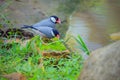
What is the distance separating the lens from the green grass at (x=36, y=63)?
4.84 metres

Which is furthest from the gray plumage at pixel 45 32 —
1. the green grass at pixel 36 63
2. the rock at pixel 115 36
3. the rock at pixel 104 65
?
the rock at pixel 104 65

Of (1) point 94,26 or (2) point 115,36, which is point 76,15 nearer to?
(1) point 94,26

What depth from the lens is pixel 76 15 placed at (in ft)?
26.9

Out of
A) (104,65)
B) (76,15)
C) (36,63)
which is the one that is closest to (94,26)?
(76,15)

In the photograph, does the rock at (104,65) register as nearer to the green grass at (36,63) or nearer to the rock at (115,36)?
the green grass at (36,63)

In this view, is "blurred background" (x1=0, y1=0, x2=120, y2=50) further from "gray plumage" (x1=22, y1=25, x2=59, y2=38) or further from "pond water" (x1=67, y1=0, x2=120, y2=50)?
"gray plumage" (x1=22, y1=25, x2=59, y2=38)

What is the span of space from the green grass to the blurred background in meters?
0.75

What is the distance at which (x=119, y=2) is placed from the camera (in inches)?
363

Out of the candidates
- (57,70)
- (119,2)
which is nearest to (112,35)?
(57,70)

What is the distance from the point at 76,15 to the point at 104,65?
4.74 metres

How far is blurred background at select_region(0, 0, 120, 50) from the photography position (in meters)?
6.90

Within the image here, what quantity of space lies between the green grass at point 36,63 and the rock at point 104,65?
3.89 feet

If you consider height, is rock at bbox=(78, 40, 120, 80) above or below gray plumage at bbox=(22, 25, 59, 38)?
below

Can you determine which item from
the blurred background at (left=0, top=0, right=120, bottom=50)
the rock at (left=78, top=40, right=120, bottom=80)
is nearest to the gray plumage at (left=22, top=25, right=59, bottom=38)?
the blurred background at (left=0, top=0, right=120, bottom=50)
